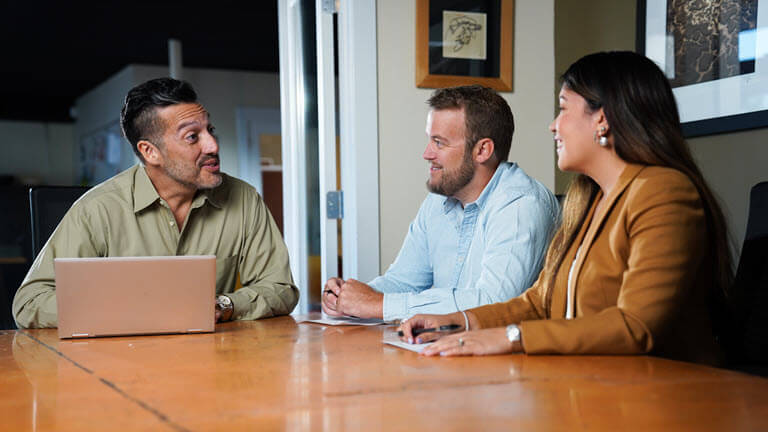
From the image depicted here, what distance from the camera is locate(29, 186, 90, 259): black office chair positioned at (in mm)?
2250

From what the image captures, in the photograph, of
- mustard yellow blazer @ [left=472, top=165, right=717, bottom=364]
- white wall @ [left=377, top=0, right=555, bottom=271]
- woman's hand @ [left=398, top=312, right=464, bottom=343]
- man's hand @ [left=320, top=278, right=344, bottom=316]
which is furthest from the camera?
white wall @ [left=377, top=0, right=555, bottom=271]

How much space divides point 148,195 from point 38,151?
939 centimetres

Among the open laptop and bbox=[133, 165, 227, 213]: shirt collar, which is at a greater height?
bbox=[133, 165, 227, 213]: shirt collar

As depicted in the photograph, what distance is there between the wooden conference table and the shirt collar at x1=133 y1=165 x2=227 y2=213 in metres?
0.75

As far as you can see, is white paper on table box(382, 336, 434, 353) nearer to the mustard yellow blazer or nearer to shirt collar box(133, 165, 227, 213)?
the mustard yellow blazer

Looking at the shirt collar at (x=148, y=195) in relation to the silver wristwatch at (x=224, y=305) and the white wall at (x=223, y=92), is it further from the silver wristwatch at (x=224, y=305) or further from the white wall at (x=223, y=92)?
the white wall at (x=223, y=92)

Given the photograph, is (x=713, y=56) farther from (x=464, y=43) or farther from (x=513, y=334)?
(x=513, y=334)

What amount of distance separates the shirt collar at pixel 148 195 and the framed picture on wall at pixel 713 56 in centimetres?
149

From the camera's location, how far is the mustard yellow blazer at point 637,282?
4.07ft

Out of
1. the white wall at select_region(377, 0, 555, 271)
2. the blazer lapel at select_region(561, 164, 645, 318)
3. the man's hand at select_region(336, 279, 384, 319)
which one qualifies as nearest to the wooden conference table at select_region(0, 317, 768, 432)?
the blazer lapel at select_region(561, 164, 645, 318)

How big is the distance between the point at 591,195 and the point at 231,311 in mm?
925

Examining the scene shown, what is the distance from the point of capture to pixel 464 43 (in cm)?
288

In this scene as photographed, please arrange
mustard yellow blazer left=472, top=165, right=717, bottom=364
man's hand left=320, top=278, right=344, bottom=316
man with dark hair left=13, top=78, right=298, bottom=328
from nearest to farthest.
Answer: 1. mustard yellow blazer left=472, top=165, right=717, bottom=364
2. man's hand left=320, top=278, right=344, bottom=316
3. man with dark hair left=13, top=78, right=298, bottom=328

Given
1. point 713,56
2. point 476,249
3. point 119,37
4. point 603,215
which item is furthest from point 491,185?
point 119,37
